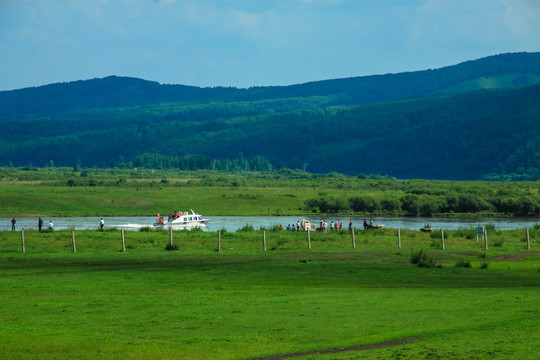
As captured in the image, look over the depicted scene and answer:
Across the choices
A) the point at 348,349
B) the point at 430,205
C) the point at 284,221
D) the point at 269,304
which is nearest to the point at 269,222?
the point at 284,221

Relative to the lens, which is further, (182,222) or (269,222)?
(269,222)

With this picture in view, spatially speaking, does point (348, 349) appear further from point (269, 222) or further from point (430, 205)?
point (430, 205)

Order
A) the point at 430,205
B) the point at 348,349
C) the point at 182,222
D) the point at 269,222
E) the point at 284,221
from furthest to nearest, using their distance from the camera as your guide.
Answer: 1. the point at 430,205
2. the point at 284,221
3. the point at 269,222
4. the point at 182,222
5. the point at 348,349

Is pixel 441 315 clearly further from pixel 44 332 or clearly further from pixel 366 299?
pixel 44 332

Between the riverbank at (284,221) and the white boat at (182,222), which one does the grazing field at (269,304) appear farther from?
the riverbank at (284,221)

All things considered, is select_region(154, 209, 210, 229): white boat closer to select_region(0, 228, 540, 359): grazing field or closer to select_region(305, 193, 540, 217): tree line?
select_region(305, 193, 540, 217): tree line

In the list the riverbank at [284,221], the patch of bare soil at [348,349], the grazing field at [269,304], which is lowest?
the patch of bare soil at [348,349]

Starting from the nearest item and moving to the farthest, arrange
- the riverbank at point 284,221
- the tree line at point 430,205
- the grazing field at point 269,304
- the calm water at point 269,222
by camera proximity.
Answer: the grazing field at point 269,304 → the calm water at point 269,222 → the riverbank at point 284,221 → the tree line at point 430,205

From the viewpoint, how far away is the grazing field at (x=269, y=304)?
62.2 ft

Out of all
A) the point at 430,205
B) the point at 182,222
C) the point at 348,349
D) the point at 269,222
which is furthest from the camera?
the point at 430,205

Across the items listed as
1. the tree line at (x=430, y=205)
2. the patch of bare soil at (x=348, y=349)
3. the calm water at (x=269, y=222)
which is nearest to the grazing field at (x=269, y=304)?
the patch of bare soil at (x=348, y=349)

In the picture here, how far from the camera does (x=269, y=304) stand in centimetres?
2556

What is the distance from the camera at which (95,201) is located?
111875 millimetres

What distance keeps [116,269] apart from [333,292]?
11847mm
